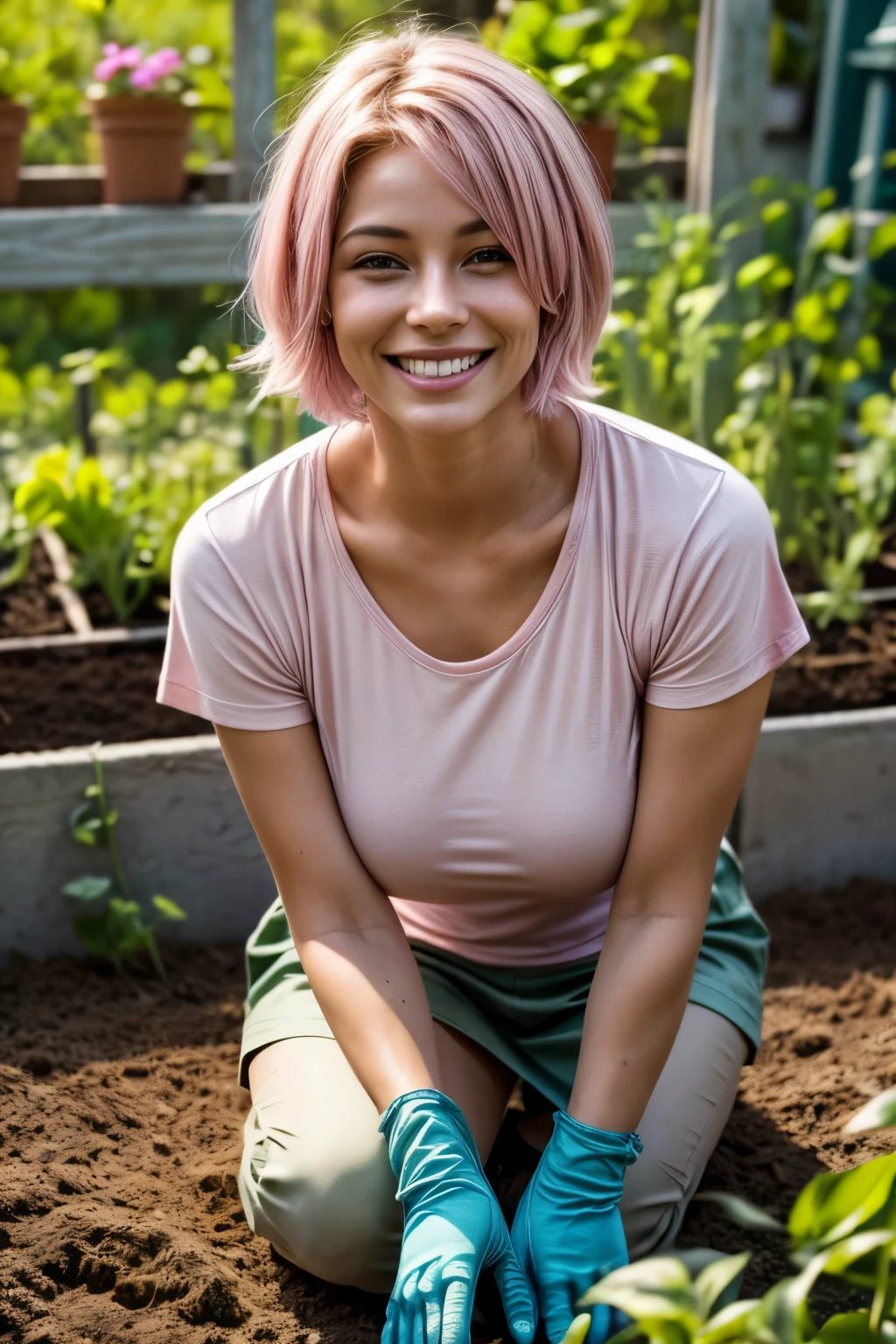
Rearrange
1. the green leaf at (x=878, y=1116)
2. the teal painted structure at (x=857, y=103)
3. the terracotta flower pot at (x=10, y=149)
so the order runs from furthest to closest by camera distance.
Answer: the teal painted structure at (x=857, y=103), the terracotta flower pot at (x=10, y=149), the green leaf at (x=878, y=1116)

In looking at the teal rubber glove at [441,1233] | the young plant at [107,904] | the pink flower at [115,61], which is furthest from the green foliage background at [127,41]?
the teal rubber glove at [441,1233]

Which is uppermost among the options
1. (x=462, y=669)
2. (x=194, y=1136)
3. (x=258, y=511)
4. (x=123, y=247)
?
(x=123, y=247)

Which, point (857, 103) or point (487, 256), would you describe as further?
point (857, 103)

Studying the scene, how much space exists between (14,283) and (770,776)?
162 centimetres

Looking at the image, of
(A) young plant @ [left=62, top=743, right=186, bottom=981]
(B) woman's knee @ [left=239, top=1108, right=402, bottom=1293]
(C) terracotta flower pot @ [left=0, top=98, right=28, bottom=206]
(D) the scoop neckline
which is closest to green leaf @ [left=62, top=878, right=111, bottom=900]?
(A) young plant @ [left=62, top=743, right=186, bottom=981]

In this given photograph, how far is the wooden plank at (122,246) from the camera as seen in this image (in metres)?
2.65

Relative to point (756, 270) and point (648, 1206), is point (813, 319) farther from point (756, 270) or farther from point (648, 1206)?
point (648, 1206)

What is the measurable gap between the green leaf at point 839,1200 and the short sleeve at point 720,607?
0.54 m

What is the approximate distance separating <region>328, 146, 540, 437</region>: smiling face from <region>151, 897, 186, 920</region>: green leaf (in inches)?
33.7

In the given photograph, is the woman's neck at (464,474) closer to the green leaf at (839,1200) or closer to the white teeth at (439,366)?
the white teeth at (439,366)

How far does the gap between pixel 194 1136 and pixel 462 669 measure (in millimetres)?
675

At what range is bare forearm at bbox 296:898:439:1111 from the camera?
1.38m

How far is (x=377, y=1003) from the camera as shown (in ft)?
4.66

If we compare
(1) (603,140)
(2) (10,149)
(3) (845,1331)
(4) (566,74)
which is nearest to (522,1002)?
(3) (845,1331)
